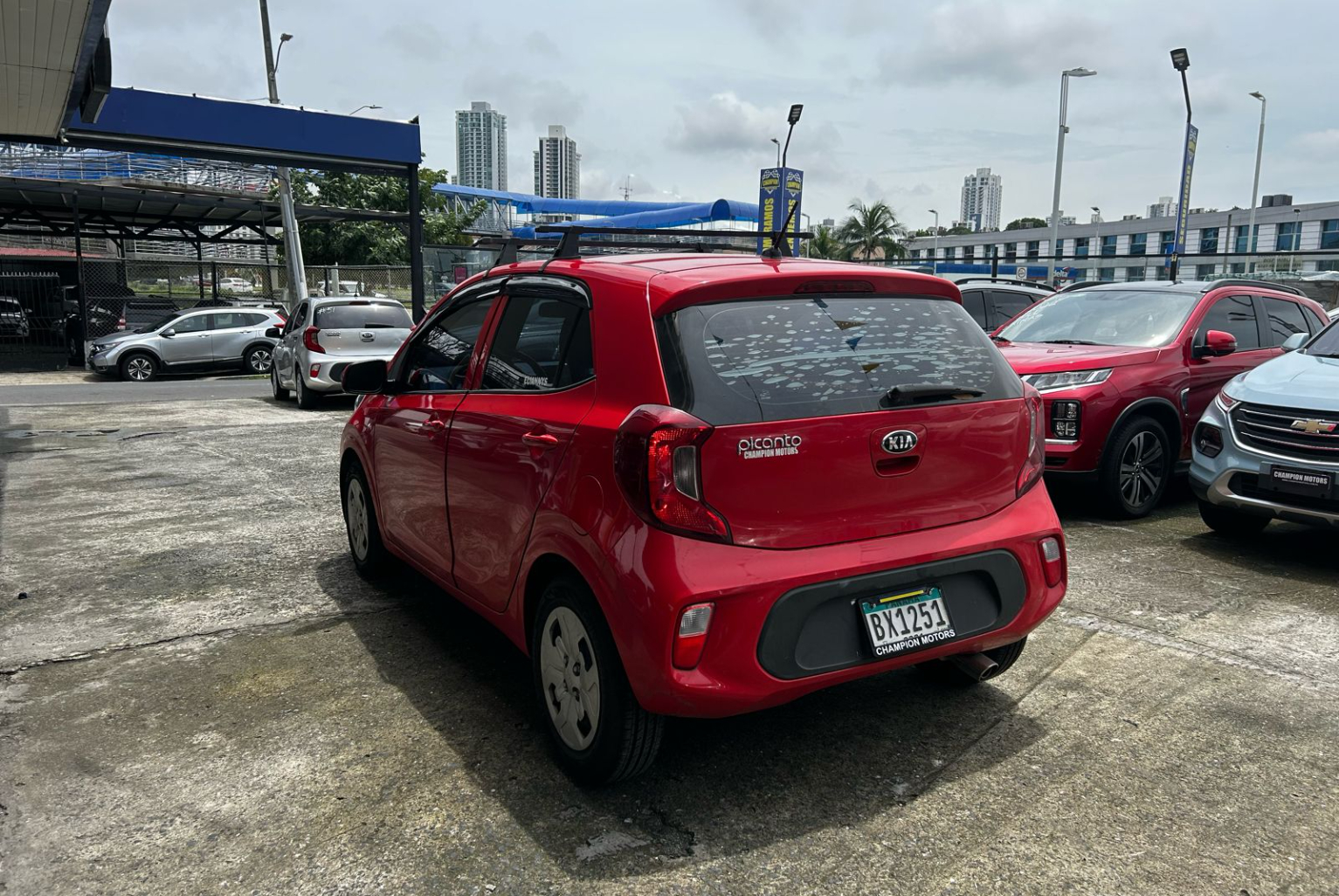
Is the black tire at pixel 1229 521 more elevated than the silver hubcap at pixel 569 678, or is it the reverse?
the silver hubcap at pixel 569 678

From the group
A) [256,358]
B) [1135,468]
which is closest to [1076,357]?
[1135,468]

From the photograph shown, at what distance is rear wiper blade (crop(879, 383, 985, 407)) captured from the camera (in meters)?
3.06

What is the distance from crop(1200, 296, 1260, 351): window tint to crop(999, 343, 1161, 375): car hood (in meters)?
0.79

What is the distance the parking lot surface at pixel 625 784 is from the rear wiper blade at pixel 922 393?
120 cm

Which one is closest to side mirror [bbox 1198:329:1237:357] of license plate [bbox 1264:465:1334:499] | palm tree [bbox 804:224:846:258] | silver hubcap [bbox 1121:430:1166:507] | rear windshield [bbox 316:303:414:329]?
silver hubcap [bbox 1121:430:1166:507]

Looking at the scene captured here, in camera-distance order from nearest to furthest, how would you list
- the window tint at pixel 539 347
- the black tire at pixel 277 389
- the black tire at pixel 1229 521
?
1. the window tint at pixel 539 347
2. the black tire at pixel 1229 521
3. the black tire at pixel 277 389

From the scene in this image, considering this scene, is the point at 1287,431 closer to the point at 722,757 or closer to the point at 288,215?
the point at 722,757

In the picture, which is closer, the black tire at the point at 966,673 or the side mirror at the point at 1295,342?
the black tire at the point at 966,673

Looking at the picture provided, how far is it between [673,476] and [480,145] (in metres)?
129

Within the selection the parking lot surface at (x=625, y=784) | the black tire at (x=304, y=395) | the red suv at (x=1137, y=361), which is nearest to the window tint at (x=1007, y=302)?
the red suv at (x=1137, y=361)

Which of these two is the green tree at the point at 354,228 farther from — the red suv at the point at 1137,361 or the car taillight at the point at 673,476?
the car taillight at the point at 673,476

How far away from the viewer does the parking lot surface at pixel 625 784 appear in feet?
8.84

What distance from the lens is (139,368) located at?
19547mm

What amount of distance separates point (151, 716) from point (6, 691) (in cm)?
73
